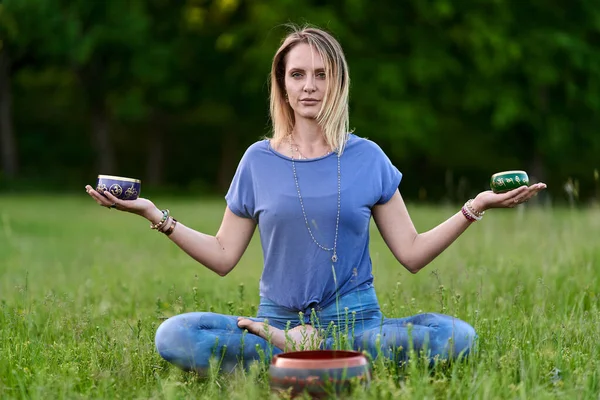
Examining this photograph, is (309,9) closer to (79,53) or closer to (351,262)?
(79,53)

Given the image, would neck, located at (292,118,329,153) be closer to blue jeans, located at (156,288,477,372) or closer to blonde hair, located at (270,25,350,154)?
blonde hair, located at (270,25,350,154)

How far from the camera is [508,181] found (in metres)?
4.07

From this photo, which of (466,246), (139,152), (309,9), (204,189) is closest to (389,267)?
(466,246)

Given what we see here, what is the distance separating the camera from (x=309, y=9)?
84.2 ft

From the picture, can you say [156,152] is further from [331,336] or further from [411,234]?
[331,336]

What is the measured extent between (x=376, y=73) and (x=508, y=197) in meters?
22.0

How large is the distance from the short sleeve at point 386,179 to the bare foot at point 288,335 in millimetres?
699

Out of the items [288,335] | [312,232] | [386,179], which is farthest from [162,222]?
[386,179]

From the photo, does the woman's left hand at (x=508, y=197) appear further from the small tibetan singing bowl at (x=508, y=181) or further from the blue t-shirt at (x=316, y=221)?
the blue t-shirt at (x=316, y=221)

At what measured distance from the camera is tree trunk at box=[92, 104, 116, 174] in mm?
30438

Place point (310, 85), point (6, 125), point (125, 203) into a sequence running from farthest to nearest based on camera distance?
1. point (6, 125)
2. point (310, 85)
3. point (125, 203)

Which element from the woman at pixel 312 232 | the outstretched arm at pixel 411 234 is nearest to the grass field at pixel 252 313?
the woman at pixel 312 232

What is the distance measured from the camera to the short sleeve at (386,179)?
14.4 ft

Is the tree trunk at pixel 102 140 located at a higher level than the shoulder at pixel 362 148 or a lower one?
higher
